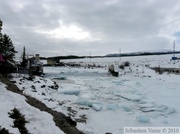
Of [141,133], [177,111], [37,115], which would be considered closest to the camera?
[37,115]

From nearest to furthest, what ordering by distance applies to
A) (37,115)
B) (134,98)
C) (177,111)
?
(37,115) < (177,111) < (134,98)

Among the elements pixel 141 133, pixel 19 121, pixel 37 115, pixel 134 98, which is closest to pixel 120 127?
pixel 141 133

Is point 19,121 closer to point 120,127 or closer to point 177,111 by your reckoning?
point 120,127

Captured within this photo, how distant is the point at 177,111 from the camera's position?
13125mm

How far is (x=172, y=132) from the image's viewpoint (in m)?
9.70

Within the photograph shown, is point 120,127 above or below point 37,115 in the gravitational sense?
below

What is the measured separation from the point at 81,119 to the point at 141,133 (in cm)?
341

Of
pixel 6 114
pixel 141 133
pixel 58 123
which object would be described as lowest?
pixel 141 133

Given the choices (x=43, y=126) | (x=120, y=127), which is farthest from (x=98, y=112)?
(x=43, y=126)

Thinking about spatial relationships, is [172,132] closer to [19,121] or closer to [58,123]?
[58,123]

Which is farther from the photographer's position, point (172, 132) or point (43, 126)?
point (172, 132)

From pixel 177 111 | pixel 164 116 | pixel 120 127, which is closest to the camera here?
pixel 120 127

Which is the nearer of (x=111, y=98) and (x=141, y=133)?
(x=141, y=133)

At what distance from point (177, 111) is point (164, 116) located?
4.63 ft
